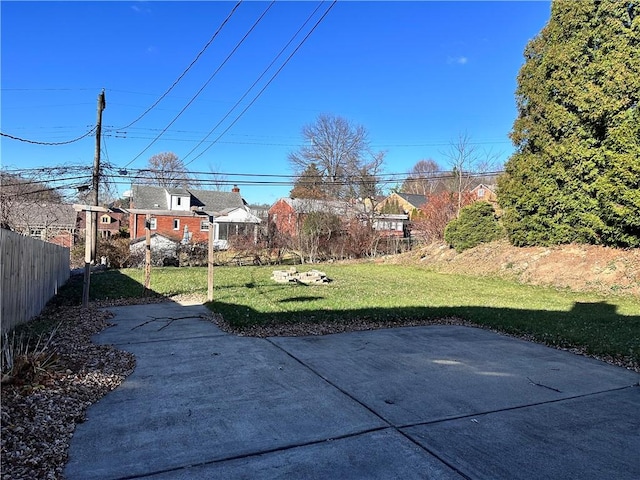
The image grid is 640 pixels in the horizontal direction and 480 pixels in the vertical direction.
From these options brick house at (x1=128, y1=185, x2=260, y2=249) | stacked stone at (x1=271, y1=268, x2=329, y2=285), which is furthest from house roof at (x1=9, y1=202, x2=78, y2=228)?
stacked stone at (x1=271, y1=268, x2=329, y2=285)

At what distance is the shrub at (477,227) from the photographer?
18.1 metres

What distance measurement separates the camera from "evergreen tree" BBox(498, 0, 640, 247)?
38.4 feet

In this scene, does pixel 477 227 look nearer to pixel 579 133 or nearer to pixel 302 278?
pixel 579 133

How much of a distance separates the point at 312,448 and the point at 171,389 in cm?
174

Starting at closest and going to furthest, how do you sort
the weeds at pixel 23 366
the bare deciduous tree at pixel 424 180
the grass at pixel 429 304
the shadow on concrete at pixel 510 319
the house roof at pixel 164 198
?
the weeds at pixel 23 366 → the shadow on concrete at pixel 510 319 → the grass at pixel 429 304 → the house roof at pixel 164 198 → the bare deciduous tree at pixel 424 180

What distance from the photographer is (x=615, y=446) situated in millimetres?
3096

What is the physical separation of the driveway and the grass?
1.18 m

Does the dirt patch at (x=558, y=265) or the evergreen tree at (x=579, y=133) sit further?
the evergreen tree at (x=579, y=133)

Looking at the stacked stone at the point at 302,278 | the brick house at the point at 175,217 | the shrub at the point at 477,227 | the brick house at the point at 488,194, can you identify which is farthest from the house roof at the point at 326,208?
the stacked stone at the point at 302,278

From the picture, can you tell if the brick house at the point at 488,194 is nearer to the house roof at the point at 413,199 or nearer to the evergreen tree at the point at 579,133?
the evergreen tree at the point at 579,133

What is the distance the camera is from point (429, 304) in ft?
29.8

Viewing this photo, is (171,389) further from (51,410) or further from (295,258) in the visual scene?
(295,258)

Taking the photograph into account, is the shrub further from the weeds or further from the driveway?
the weeds

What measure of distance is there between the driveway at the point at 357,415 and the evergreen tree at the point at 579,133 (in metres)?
8.37
